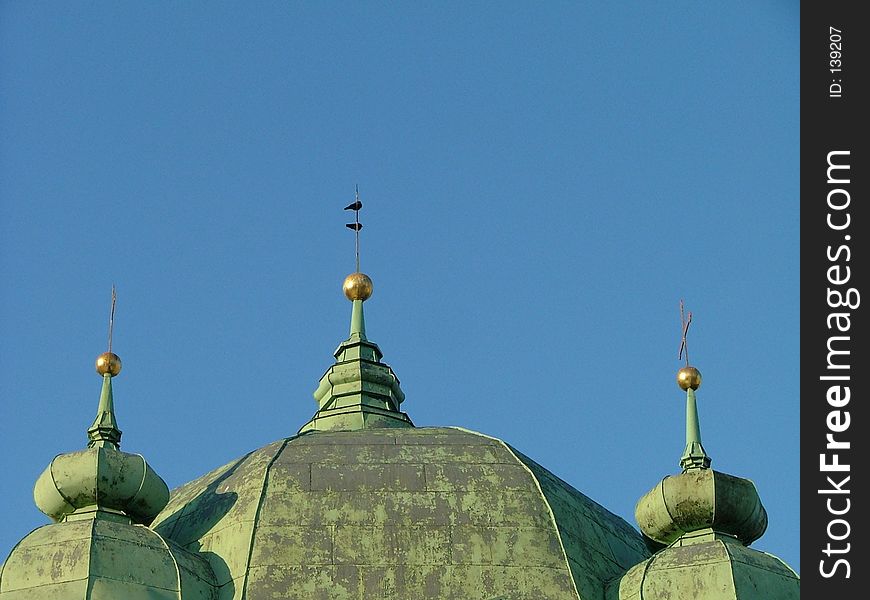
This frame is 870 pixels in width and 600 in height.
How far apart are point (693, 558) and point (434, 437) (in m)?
5.42

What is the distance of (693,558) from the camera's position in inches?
1522

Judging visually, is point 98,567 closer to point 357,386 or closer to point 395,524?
point 395,524

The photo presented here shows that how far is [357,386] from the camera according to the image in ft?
155

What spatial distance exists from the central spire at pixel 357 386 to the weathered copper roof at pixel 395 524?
4032mm

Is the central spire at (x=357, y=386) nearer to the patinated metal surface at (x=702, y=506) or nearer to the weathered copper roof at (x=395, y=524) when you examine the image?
the weathered copper roof at (x=395, y=524)

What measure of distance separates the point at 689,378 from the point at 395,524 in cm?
613

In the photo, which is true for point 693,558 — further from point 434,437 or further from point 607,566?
point 434,437
